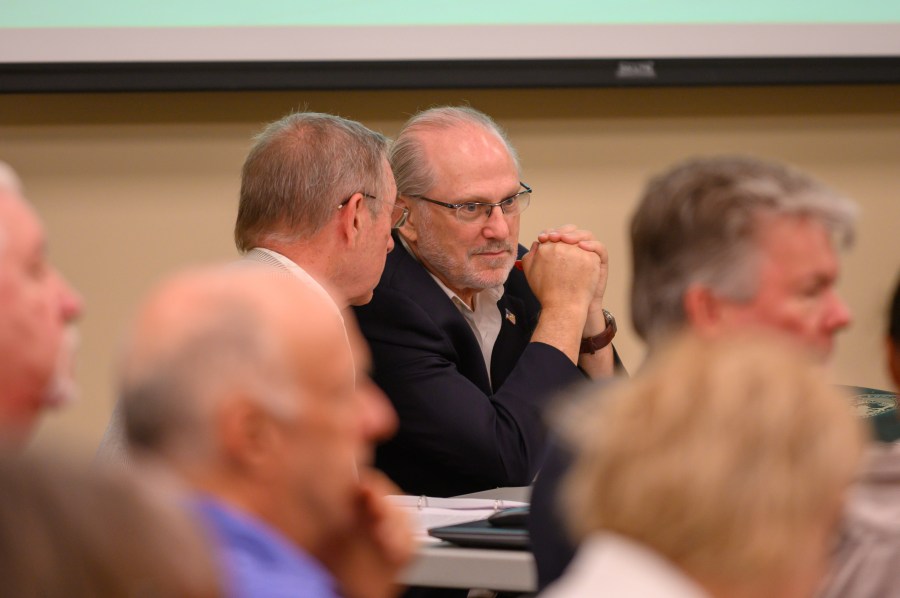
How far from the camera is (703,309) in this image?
Answer: 151cm

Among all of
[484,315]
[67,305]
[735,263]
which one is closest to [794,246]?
[735,263]

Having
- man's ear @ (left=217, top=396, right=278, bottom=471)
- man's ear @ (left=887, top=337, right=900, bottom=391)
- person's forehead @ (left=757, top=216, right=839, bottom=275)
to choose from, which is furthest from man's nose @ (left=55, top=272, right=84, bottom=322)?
man's ear @ (left=887, top=337, right=900, bottom=391)

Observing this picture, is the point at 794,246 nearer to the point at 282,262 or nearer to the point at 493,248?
the point at 282,262

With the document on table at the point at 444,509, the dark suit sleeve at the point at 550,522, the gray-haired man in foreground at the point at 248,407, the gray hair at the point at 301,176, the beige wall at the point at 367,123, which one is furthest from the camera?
the beige wall at the point at 367,123

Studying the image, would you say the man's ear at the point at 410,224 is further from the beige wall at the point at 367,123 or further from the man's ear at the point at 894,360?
the man's ear at the point at 894,360

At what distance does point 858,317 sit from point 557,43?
1189 mm

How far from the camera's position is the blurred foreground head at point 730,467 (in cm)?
89

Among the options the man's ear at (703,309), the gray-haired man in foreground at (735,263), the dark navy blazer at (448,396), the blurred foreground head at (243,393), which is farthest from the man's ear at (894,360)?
the dark navy blazer at (448,396)

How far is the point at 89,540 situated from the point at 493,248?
2041 mm

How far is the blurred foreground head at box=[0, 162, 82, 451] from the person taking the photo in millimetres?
1160

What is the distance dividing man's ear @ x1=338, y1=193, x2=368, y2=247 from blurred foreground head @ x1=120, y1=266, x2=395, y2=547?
1.20 meters

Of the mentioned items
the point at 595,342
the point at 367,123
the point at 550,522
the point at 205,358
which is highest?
the point at 367,123

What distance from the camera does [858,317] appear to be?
11.6 feet

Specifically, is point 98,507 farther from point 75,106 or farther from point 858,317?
point 858,317
